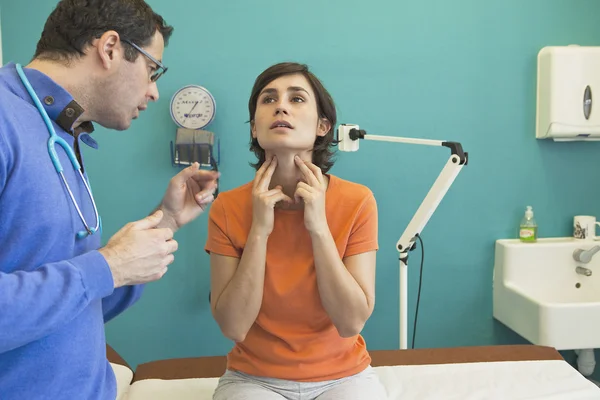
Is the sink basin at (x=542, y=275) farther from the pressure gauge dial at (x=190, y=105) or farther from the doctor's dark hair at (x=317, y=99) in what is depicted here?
the pressure gauge dial at (x=190, y=105)

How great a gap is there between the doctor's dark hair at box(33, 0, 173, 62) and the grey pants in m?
0.80

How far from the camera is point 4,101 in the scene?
849 millimetres

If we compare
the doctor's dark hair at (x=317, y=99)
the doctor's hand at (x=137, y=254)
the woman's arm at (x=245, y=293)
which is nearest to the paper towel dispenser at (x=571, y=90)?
the doctor's dark hair at (x=317, y=99)

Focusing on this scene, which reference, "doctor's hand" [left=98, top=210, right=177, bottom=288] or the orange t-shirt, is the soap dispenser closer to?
the orange t-shirt

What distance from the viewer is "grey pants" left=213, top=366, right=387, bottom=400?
1286 mm

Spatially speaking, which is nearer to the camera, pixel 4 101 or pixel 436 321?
pixel 4 101

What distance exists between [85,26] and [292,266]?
72cm

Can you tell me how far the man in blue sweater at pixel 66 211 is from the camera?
0.80 meters

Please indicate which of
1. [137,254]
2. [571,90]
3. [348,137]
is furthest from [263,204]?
[571,90]

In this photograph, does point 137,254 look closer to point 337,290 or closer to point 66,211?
point 66,211

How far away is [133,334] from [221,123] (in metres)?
0.97

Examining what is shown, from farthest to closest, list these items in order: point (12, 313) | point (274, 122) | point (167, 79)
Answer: point (167, 79), point (274, 122), point (12, 313)

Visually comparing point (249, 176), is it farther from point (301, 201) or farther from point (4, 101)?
point (4, 101)

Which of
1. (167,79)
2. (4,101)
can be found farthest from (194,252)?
(4,101)
